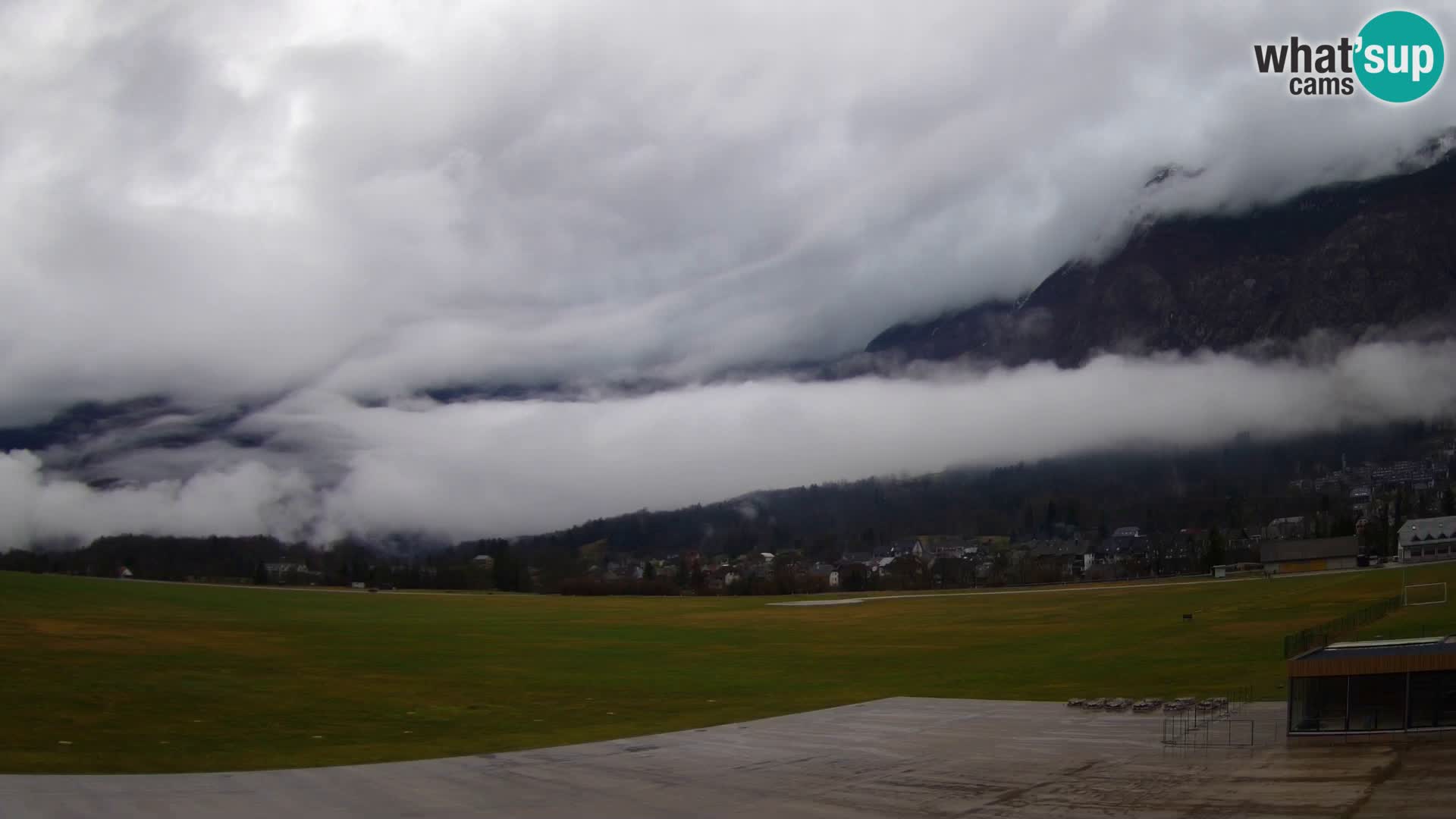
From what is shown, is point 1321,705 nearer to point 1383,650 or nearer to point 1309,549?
point 1383,650

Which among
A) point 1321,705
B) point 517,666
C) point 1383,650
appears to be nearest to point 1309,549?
point 517,666

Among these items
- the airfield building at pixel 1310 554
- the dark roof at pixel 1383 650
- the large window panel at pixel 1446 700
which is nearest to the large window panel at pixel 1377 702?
the dark roof at pixel 1383 650

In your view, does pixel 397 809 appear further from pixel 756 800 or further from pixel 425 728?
pixel 425 728

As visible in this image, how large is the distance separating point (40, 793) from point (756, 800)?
66.3 feet

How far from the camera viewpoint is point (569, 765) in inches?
1506

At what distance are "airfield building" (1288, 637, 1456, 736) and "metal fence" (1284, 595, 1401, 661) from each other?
3.17 meters

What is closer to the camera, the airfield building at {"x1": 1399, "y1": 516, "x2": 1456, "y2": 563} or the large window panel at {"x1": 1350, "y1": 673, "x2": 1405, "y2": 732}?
the large window panel at {"x1": 1350, "y1": 673, "x2": 1405, "y2": 732}

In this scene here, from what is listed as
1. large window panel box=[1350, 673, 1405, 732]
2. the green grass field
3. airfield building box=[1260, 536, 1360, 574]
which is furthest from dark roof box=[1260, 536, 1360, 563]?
large window panel box=[1350, 673, 1405, 732]

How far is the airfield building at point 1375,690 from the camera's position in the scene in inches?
1396

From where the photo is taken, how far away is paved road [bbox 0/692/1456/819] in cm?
2917

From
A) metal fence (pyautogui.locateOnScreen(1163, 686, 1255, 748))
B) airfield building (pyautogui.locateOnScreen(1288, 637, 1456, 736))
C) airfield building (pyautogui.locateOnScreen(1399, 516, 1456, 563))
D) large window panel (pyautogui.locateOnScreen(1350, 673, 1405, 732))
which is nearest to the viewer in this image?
airfield building (pyautogui.locateOnScreen(1288, 637, 1456, 736))

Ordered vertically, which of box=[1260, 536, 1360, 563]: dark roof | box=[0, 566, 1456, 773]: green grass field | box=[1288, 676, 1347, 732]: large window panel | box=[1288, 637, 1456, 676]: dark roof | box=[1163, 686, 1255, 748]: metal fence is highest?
box=[1260, 536, 1360, 563]: dark roof

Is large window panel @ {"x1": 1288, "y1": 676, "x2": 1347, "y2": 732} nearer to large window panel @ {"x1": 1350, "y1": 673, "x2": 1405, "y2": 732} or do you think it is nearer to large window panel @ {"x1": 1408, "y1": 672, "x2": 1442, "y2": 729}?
large window panel @ {"x1": 1350, "y1": 673, "x2": 1405, "y2": 732}

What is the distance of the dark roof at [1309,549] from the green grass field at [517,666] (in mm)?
36377
